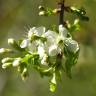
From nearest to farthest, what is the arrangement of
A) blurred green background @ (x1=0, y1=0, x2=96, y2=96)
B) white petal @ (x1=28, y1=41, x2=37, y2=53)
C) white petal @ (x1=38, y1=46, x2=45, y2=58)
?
white petal @ (x1=38, y1=46, x2=45, y2=58)
white petal @ (x1=28, y1=41, x2=37, y2=53)
blurred green background @ (x1=0, y1=0, x2=96, y2=96)

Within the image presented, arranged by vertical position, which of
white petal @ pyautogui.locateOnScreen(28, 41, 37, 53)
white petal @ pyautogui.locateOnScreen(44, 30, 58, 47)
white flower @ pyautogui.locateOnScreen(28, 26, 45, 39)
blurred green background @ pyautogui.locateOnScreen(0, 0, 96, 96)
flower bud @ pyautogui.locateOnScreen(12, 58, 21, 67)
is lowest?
flower bud @ pyautogui.locateOnScreen(12, 58, 21, 67)

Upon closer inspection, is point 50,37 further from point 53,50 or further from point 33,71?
point 33,71

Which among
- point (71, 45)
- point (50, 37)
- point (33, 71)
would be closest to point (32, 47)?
point (50, 37)

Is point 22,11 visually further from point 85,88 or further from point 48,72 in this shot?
point 48,72

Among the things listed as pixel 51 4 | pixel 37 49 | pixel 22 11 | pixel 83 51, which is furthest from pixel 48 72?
pixel 22 11

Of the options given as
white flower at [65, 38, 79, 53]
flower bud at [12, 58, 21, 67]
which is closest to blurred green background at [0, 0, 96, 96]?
white flower at [65, 38, 79, 53]

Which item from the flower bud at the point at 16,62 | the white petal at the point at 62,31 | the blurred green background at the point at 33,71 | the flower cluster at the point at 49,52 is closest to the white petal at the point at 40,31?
the flower cluster at the point at 49,52

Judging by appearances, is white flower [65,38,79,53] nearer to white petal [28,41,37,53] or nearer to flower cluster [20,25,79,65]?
flower cluster [20,25,79,65]

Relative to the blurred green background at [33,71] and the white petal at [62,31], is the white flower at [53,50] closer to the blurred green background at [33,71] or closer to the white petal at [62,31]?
the white petal at [62,31]

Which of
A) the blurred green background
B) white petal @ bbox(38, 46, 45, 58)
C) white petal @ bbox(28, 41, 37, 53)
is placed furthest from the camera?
the blurred green background
